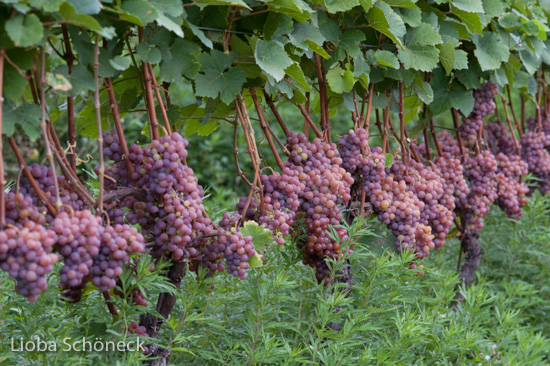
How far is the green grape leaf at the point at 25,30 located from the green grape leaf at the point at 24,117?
0.17 metres

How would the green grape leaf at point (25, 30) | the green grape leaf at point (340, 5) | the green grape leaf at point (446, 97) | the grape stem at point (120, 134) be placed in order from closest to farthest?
the green grape leaf at point (25, 30) < the grape stem at point (120, 134) < the green grape leaf at point (340, 5) < the green grape leaf at point (446, 97)

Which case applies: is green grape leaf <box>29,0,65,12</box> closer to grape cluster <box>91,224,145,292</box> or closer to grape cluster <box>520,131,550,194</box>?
grape cluster <box>91,224,145,292</box>

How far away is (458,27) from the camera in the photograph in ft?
6.39

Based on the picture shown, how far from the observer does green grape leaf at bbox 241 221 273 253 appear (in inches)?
52.9

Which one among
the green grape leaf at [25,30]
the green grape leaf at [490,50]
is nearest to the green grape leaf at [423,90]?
the green grape leaf at [490,50]

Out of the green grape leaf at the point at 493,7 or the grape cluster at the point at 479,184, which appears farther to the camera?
the grape cluster at the point at 479,184

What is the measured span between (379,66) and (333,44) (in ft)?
0.65

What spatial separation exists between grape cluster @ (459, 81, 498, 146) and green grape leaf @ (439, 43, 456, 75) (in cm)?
46

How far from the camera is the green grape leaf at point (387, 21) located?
1.59 metres

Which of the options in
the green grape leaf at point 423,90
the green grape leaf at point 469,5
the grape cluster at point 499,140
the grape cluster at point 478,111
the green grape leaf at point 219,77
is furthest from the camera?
the grape cluster at point 499,140

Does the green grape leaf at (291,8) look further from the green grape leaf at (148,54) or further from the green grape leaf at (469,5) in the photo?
the green grape leaf at (469,5)

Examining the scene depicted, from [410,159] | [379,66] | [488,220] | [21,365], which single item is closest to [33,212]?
[21,365]

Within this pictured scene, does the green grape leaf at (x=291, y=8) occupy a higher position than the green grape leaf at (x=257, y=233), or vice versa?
the green grape leaf at (x=291, y=8)

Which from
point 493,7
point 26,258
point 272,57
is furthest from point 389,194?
point 26,258
